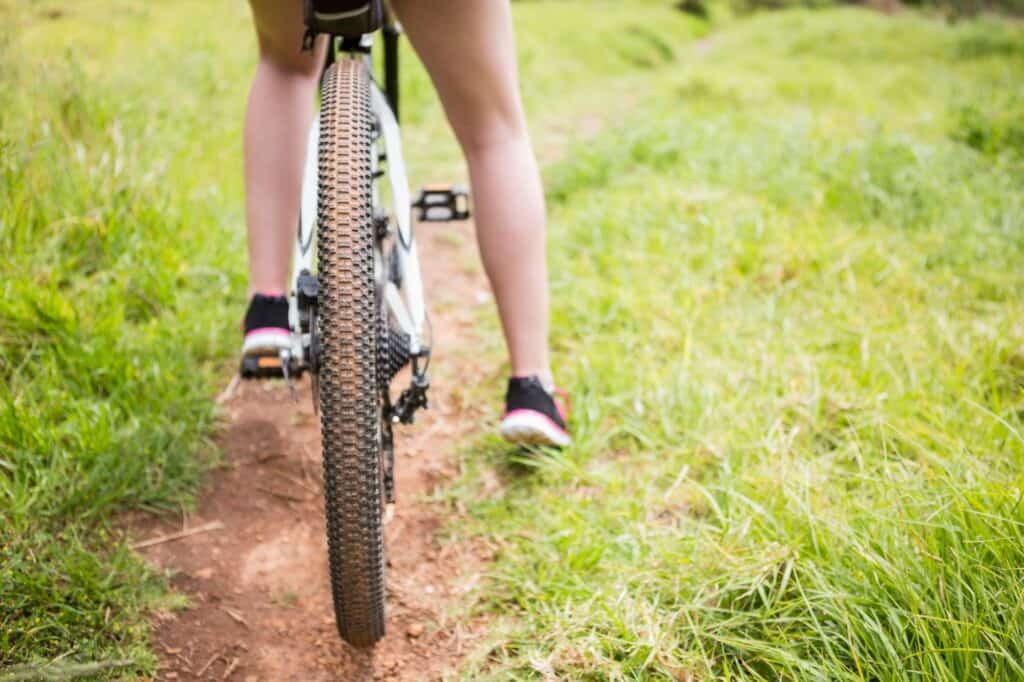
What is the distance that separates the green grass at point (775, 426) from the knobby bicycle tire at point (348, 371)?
1.06ft

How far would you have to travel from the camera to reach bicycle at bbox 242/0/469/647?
1.12 metres

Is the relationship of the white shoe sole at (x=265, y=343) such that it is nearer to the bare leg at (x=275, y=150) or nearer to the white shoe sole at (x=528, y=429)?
the bare leg at (x=275, y=150)

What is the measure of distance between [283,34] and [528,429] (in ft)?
3.28

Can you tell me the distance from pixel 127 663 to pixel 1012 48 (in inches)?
383

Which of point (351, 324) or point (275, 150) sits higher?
point (275, 150)

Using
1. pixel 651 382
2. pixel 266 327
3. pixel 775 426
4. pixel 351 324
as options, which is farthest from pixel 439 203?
pixel 775 426

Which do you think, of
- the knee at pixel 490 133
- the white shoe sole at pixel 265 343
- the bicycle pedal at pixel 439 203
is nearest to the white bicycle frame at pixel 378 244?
the knee at pixel 490 133

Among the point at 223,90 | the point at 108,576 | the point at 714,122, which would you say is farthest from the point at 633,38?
the point at 108,576

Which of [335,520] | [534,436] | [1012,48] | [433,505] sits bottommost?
[433,505]

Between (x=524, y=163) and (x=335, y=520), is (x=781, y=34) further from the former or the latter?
(x=335, y=520)

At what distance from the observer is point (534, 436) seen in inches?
67.1

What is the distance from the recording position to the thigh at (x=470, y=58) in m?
1.34

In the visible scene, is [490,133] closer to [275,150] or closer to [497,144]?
[497,144]

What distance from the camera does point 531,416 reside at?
1.69m
